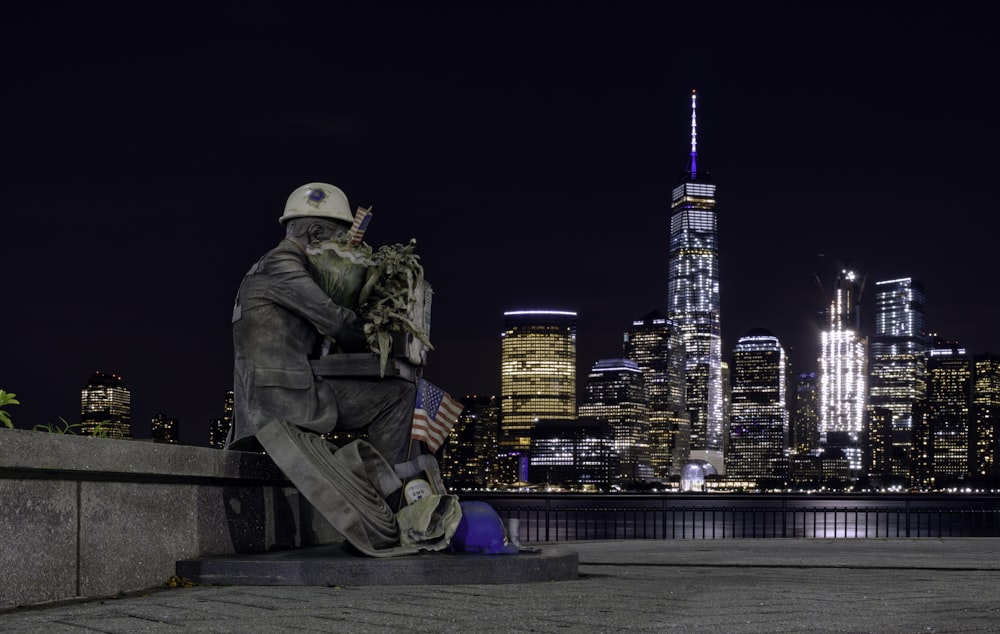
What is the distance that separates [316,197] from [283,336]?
4.29ft

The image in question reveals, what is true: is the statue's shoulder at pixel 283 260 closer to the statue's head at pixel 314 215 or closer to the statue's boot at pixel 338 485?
the statue's head at pixel 314 215

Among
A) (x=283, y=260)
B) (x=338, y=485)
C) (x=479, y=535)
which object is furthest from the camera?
(x=283, y=260)

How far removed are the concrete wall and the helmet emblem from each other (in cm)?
229

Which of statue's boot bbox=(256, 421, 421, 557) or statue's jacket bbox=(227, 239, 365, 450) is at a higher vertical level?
statue's jacket bbox=(227, 239, 365, 450)

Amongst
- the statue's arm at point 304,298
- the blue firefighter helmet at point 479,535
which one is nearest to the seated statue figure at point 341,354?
the statue's arm at point 304,298

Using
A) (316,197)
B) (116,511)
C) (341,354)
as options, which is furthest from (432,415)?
(116,511)

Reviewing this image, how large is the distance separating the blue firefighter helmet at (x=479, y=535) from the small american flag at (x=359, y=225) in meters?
2.61

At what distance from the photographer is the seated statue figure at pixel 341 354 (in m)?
10.3

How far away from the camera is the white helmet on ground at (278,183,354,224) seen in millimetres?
10984

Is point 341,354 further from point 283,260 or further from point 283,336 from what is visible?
point 283,260

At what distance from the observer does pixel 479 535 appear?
10.3 m

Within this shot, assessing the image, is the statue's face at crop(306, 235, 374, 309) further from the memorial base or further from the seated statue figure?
the memorial base

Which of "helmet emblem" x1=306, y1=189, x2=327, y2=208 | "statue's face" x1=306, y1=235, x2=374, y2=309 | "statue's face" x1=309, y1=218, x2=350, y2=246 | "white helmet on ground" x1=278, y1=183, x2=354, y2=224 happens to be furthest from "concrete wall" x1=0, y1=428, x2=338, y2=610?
"helmet emblem" x1=306, y1=189, x2=327, y2=208

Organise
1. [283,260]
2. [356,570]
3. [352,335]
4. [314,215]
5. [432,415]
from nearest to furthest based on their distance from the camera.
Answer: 1. [356,570]
2. [283,260]
3. [352,335]
4. [314,215]
5. [432,415]
